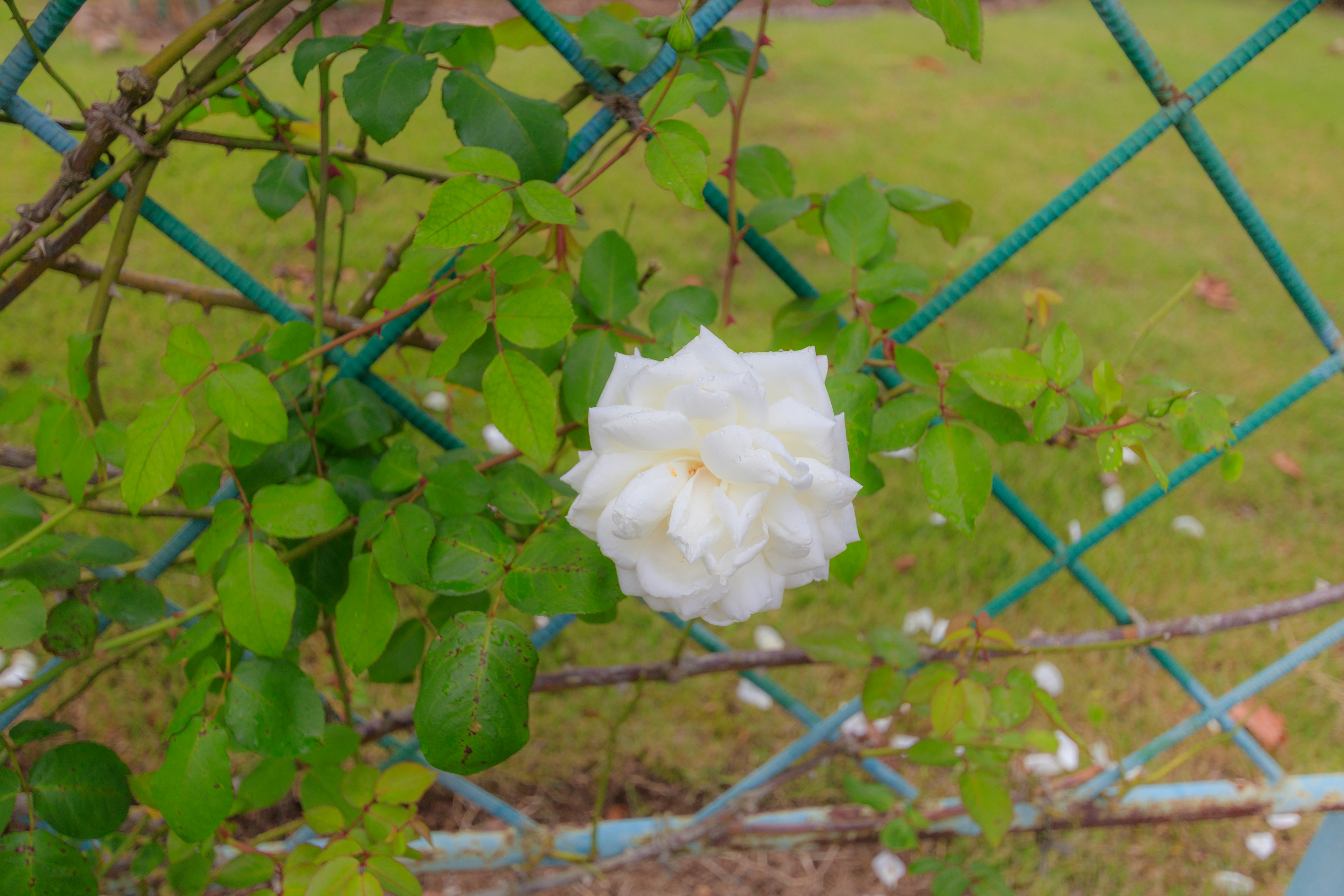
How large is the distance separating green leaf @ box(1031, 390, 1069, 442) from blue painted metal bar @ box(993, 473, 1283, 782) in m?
0.23

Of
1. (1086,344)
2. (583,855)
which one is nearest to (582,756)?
(583,855)

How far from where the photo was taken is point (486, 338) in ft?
2.73

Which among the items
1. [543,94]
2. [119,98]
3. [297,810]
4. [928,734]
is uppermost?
[119,98]

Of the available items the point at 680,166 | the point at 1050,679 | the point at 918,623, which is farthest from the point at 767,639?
the point at 680,166

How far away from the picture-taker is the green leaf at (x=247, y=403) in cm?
72

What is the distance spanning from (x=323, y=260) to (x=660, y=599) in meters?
0.55

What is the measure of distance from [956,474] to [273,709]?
641 millimetres

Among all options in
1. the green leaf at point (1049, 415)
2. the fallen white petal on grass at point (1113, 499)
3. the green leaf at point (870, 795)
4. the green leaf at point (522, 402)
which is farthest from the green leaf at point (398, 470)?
the fallen white petal on grass at point (1113, 499)

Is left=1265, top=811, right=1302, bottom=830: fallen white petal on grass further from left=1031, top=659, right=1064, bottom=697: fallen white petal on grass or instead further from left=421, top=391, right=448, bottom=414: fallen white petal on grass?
left=421, top=391, right=448, bottom=414: fallen white petal on grass

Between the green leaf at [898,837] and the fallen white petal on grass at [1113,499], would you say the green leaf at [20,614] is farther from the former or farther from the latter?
the fallen white petal on grass at [1113,499]

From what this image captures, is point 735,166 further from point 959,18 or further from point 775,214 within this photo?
point 959,18

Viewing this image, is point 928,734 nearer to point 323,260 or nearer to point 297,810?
point 297,810

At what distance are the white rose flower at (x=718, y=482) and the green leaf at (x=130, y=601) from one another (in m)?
0.58

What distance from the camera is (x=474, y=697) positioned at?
2.12ft
